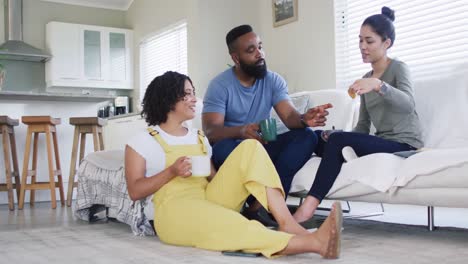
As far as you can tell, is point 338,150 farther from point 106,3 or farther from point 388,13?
point 106,3

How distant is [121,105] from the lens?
7.62 meters

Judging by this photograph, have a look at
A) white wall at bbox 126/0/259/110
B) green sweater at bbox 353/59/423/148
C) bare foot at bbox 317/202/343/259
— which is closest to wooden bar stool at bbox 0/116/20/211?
white wall at bbox 126/0/259/110

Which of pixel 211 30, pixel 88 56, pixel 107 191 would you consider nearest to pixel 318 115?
pixel 107 191

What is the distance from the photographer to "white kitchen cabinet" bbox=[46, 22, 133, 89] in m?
7.16

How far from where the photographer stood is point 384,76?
2738mm

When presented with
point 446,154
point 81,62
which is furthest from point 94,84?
point 446,154

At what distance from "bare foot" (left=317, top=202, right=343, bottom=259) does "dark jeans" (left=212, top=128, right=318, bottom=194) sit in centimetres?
79

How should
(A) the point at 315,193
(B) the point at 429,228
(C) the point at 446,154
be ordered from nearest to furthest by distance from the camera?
(C) the point at 446,154, (A) the point at 315,193, (B) the point at 429,228

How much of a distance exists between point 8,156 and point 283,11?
2848 millimetres

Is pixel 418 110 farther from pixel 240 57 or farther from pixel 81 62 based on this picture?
pixel 81 62

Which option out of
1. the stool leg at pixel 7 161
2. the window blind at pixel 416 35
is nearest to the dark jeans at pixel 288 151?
the window blind at pixel 416 35

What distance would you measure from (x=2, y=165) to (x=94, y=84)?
8.77 ft

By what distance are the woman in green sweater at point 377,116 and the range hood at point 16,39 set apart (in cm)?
513

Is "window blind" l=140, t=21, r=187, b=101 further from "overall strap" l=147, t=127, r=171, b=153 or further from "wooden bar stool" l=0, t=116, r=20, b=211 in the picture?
"overall strap" l=147, t=127, r=171, b=153
